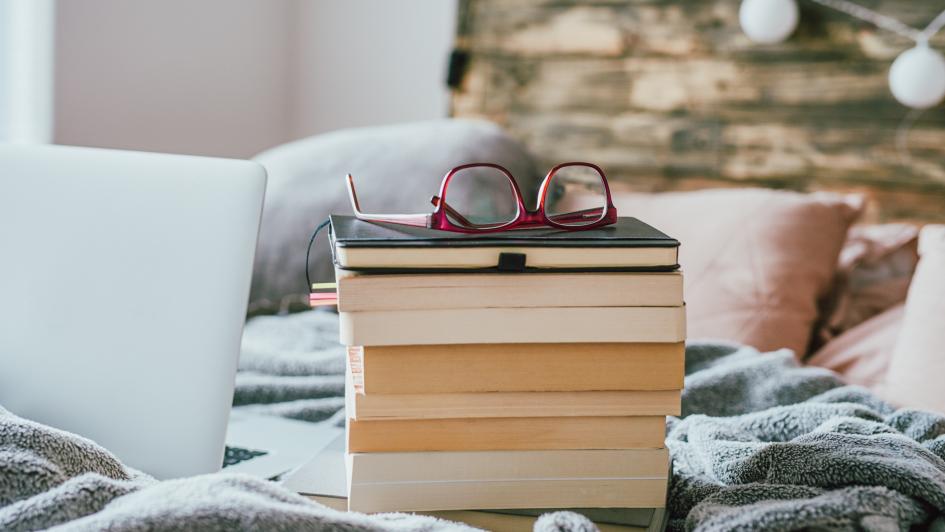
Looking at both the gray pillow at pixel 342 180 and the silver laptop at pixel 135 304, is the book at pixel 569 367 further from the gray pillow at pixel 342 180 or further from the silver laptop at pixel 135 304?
the gray pillow at pixel 342 180

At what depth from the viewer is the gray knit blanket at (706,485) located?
60 cm

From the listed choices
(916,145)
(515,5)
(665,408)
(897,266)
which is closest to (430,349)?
(665,408)

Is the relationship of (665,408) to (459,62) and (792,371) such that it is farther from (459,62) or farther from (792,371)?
(459,62)

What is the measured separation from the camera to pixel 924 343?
4.00 ft

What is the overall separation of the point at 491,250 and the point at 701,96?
150 cm

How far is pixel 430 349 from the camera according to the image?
649 millimetres

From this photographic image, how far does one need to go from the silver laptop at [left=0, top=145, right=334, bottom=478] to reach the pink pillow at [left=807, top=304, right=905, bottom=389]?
0.93 m

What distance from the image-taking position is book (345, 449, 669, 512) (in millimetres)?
668

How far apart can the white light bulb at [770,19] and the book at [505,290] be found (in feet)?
4.51

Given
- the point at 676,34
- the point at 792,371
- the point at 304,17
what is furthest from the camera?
the point at 304,17

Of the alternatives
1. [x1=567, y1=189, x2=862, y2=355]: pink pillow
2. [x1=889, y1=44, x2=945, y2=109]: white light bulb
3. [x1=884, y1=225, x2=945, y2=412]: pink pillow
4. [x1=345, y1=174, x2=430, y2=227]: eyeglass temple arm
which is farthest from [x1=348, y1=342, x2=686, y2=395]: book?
[x1=889, y1=44, x2=945, y2=109]: white light bulb

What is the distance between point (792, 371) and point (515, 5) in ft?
4.26

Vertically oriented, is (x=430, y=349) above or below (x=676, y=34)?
below

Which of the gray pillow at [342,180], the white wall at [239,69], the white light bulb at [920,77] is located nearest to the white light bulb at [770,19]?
the white light bulb at [920,77]
